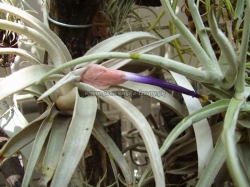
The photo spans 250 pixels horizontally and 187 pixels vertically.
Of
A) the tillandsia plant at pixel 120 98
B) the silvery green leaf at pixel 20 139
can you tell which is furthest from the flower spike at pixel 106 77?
the silvery green leaf at pixel 20 139

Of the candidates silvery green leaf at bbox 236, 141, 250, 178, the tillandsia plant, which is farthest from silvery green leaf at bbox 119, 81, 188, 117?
silvery green leaf at bbox 236, 141, 250, 178

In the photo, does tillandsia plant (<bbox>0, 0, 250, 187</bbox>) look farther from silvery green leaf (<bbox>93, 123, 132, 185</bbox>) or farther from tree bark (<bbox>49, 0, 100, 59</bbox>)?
tree bark (<bbox>49, 0, 100, 59</bbox>)

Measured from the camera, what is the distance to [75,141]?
1.09 ft

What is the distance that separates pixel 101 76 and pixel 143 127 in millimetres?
94

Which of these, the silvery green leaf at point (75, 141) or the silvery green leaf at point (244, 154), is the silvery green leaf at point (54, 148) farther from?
the silvery green leaf at point (244, 154)

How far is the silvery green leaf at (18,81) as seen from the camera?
0.33 metres

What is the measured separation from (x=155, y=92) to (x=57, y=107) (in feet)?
0.52

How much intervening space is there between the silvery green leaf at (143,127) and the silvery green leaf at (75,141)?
2cm

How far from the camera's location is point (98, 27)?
61 cm

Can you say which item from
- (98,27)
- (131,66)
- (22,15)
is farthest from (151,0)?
(22,15)

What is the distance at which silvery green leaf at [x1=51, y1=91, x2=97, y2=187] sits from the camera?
1.03ft

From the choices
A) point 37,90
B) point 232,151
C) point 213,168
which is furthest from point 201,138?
point 37,90

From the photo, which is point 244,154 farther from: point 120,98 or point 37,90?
point 37,90

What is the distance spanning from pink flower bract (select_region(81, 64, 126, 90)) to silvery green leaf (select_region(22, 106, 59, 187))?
0.08 metres
